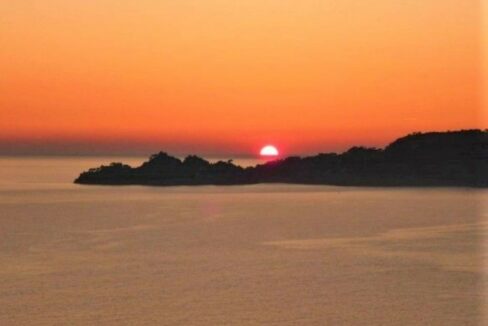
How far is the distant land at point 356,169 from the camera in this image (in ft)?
373

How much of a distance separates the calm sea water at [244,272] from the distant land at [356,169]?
6459cm

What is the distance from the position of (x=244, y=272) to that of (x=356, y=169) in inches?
3873

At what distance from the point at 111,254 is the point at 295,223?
20.1 m

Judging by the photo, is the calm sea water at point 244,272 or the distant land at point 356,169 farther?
the distant land at point 356,169

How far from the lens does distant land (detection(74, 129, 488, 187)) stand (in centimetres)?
11356

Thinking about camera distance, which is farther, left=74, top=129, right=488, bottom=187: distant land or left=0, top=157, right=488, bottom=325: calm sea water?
left=74, top=129, right=488, bottom=187: distant land

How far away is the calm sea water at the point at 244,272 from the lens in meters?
19.2

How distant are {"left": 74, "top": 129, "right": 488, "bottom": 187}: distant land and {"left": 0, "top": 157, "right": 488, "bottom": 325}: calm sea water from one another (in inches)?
2543

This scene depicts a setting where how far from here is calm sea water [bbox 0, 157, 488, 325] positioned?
1917 centimetres

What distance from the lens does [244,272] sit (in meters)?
26.2

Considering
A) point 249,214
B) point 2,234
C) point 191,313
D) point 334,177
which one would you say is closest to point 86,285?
point 191,313

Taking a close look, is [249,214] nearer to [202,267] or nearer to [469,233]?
[469,233]

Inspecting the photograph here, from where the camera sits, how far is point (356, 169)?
123 meters

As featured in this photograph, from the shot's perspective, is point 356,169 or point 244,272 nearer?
point 244,272
